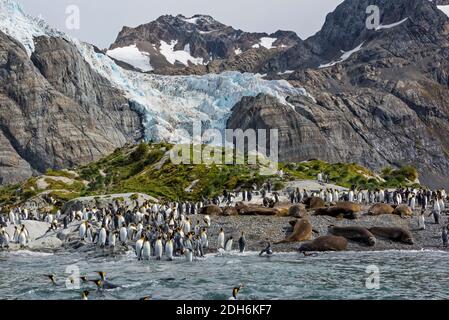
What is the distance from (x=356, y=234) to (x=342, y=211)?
22.2 feet

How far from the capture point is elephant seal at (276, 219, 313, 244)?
107ft

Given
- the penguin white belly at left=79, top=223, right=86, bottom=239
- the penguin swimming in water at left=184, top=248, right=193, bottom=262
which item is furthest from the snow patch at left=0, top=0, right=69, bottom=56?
the penguin swimming in water at left=184, top=248, right=193, bottom=262

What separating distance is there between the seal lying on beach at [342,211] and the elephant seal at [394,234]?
4.58 m

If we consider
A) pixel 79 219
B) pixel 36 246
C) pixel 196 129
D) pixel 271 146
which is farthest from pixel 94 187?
pixel 271 146

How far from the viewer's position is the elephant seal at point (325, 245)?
100ft

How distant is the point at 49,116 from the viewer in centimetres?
15825

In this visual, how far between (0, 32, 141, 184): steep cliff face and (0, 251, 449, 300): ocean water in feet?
411

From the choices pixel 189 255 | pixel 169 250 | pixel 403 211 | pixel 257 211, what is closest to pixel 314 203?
pixel 257 211

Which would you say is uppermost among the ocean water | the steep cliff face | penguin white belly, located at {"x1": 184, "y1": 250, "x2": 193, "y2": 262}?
the steep cliff face

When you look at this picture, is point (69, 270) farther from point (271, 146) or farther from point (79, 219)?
point (271, 146)

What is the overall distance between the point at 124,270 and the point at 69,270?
2.79 m

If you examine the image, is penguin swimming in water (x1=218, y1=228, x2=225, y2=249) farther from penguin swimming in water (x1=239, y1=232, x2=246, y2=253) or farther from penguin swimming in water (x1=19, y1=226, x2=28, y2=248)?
penguin swimming in water (x1=19, y1=226, x2=28, y2=248)

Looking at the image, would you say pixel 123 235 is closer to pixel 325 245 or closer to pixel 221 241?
pixel 221 241

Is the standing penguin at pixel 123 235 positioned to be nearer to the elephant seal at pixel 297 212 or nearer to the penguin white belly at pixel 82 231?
the penguin white belly at pixel 82 231
